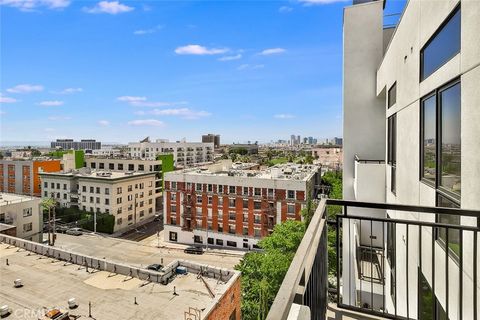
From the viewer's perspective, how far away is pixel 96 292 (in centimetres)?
1159

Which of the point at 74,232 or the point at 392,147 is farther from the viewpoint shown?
the point at 74,232

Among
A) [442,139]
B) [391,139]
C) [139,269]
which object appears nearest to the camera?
[442,139]

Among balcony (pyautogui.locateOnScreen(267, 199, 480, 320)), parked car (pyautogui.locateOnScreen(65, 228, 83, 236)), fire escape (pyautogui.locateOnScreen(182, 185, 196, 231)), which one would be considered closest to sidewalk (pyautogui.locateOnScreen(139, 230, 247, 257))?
fire escape (pyautogui.locateOnScreen(182, 185, 196, 231))

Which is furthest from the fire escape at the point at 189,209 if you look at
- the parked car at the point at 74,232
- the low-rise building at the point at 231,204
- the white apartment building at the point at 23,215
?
the white apartment building at the point at 23,215

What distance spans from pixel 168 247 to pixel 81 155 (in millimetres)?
35218

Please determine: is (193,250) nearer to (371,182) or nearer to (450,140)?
(371,182)

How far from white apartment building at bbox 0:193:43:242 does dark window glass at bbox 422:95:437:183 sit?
29.8m

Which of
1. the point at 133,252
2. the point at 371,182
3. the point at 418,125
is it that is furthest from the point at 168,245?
the point at 418,125

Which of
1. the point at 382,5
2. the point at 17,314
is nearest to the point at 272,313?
the point at 382,5

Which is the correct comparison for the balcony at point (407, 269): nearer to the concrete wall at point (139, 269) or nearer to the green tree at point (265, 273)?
the concrete wall at point (139, 269)

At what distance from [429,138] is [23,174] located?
6229 cm

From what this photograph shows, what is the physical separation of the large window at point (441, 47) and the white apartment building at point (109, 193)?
1492 inches

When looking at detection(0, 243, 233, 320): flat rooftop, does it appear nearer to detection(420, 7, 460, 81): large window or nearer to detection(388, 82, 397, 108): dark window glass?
detection(388, 82, 397, 108): dark window glass

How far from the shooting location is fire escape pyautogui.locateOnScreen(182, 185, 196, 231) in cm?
3319
